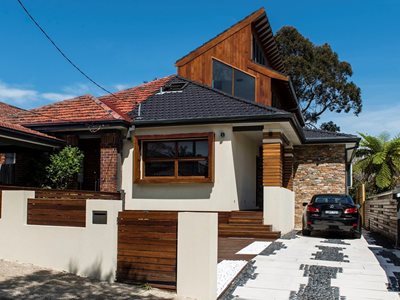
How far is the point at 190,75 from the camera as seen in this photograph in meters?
17.3

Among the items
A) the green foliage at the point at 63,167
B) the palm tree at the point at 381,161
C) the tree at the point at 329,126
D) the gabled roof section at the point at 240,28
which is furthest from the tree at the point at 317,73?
the green foliage at the point at 63,167

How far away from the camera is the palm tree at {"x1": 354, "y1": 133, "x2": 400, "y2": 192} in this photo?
25.5 metres

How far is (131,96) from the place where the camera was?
16625 millimetres

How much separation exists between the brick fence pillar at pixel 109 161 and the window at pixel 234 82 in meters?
5.14

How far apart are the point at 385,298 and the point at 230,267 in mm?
2590

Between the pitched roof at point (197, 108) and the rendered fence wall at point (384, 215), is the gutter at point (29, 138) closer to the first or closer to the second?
the pitched roof at point (197, 108)

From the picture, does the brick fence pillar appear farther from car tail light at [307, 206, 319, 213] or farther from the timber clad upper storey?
car tail light at [307, 206, 319, 213]

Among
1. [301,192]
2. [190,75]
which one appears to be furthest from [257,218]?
[190,75]

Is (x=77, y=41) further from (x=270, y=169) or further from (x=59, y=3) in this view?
(x=270, y=169)

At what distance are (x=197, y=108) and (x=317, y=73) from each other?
991 inches

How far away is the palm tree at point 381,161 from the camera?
83.7ft

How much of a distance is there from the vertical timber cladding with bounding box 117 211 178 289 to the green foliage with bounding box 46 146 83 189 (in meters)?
7.12

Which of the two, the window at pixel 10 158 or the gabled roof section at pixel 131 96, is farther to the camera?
the gabled roof section at pixel 131 96

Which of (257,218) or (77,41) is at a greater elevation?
(77,41)
